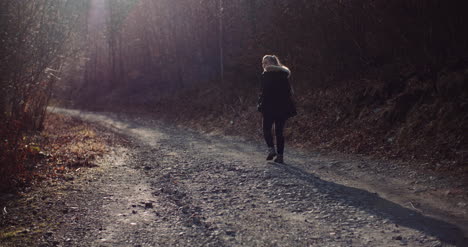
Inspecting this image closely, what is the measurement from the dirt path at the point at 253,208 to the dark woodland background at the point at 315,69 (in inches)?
74.9

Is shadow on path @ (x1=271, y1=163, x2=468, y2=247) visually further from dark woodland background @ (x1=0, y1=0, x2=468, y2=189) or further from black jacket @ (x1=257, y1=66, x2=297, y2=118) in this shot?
dark woodland background @ (x1=0, y1=0, x2=468, y2=189)

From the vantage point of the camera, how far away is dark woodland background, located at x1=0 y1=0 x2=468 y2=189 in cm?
945

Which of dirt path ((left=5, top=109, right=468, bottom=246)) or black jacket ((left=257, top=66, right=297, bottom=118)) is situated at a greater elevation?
black jacket ((left=257, top=66, right=297, bottom=118))

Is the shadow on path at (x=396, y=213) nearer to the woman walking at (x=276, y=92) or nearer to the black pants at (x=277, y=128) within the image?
the black pants at (x=277, y=128)

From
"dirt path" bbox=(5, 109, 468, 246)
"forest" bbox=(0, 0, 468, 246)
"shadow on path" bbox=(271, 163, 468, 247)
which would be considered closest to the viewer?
"shadow on path" bbox=(271, 163, 468, 247)

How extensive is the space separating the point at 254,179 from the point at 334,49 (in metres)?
9.81

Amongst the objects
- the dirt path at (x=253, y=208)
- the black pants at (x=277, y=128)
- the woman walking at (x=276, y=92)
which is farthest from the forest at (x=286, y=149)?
the woman walking at (x=276, y=92)

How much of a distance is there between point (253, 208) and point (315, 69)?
39.2ft

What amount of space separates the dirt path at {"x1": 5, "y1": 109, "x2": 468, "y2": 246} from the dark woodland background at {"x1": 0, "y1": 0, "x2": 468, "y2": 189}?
190 centimetres

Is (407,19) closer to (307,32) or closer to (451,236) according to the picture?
(307,32)

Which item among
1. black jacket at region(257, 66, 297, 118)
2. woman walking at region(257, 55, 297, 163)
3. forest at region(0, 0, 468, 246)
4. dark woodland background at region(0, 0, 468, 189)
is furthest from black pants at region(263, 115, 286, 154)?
dark woodland background at region(0, 0, 468, 189)

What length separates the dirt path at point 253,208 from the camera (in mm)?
4715

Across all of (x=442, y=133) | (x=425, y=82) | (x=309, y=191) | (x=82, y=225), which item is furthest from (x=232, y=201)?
(x=425, y=82)

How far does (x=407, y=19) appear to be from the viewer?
455 inches
